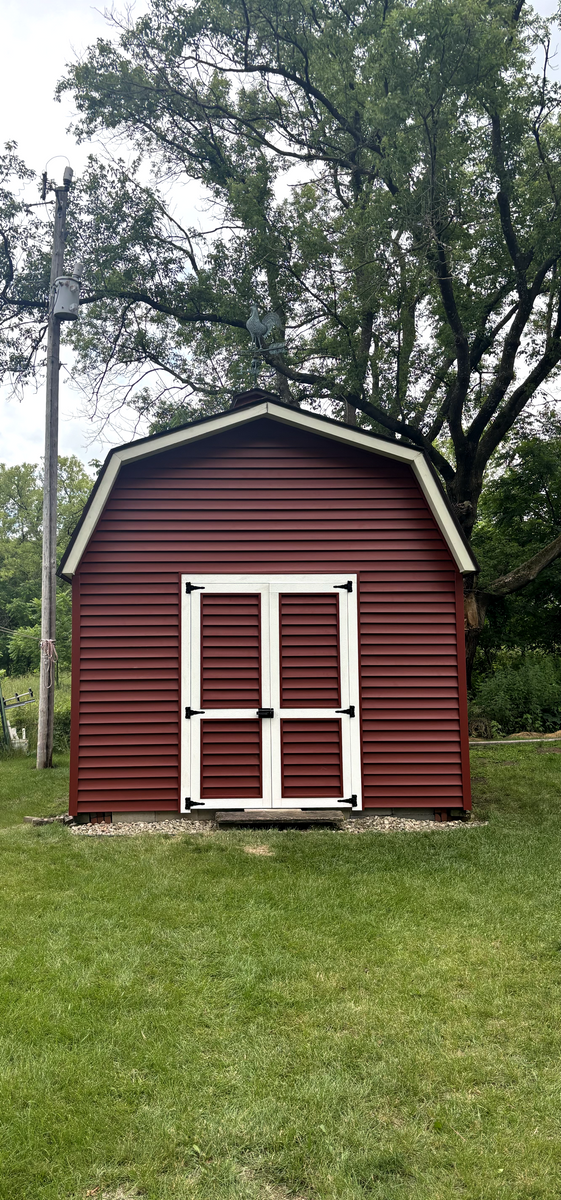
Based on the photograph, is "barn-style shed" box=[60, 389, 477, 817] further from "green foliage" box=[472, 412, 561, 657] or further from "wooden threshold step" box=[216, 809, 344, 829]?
"green foliage" box=[472, 412, 561, 657]

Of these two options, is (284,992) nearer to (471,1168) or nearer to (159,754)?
(471,1168)

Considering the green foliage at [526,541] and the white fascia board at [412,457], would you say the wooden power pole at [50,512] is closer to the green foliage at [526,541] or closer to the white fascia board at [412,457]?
the white fascia board at [412,457]

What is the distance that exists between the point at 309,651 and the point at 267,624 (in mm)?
502

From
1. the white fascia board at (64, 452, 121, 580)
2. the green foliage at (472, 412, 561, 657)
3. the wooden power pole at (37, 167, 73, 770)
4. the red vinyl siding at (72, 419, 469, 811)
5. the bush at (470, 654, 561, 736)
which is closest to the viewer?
the white fascia board at (64, 452, 121, 580)

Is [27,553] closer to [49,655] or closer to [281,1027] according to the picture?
[49,655]

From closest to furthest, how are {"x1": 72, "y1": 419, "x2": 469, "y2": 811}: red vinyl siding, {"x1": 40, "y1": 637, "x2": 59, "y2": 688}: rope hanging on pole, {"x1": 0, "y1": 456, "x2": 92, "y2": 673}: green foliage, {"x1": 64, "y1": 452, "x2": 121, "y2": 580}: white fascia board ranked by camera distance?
{"x1": 64, "y1": 452, "x2": 121, "y2": 580}: white fascia board
{"x1": 72, "y1": 419, "x2": 469, "y2": 811}: red vinyl siding
{"x1": 40, "y1": 637, "x2": 59, "y2": 688}: rope hanging on pole
{"x1": 0, "y1": 456, "x2": 92, "y2": 673}: green foliage

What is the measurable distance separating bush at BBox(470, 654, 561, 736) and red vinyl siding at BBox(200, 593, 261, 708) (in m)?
7.79

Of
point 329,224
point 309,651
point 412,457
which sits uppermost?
point 329,224

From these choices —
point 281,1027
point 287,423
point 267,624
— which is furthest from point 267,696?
point 281,1027

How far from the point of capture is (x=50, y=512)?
12125 mm

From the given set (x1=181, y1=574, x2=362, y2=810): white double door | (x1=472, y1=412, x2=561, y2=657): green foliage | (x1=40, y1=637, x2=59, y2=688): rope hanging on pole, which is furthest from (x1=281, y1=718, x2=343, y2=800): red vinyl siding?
(x1=472, y1=412, x2=561, y2=657): green foliage

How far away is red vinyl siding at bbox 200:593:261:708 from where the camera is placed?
724 cm

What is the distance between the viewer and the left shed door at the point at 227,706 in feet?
23.5

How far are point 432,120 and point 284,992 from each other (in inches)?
448
